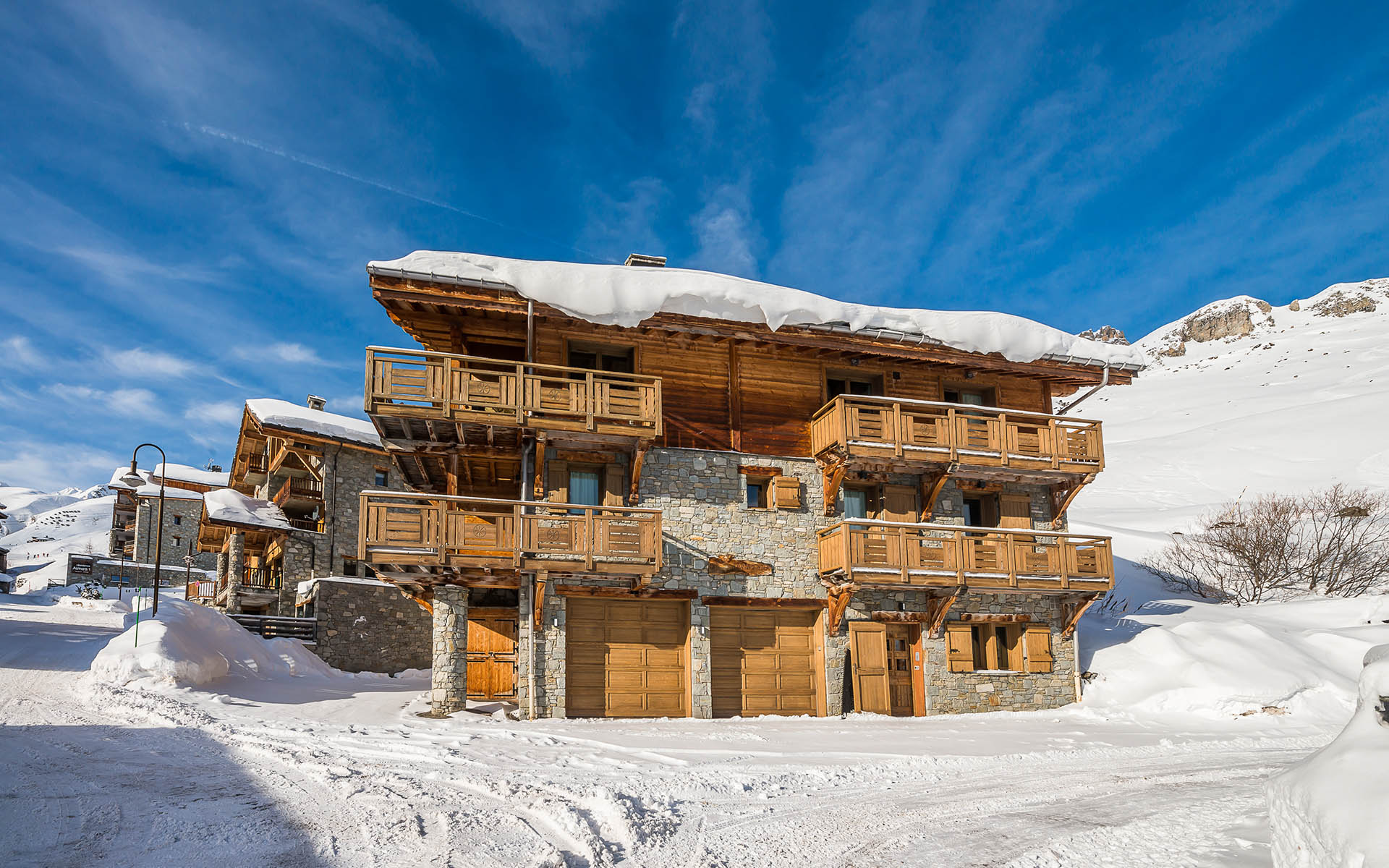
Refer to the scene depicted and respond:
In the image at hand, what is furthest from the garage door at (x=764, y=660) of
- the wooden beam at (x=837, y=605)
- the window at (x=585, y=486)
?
the window at (x=585, y=486)

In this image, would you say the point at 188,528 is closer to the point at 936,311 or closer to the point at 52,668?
the point at 52,668

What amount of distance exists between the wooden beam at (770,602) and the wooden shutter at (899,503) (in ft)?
8.58

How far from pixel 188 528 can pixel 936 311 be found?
157ft

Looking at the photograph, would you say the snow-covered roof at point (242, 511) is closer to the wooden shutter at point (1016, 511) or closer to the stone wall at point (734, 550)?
the stone wall at point (734, 550)

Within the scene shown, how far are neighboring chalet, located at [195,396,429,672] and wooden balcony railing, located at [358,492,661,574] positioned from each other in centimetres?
1118

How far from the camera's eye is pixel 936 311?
70.8 ft

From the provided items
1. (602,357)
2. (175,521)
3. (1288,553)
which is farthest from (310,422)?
(1288,553)

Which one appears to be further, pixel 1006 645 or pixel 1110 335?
pixel 1110 335

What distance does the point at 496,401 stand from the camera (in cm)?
1723

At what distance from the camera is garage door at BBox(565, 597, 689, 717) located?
A: 18000 mm

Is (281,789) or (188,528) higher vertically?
(188,528)

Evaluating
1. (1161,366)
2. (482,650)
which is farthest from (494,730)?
(1161,366)

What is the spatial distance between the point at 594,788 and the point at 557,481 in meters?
9.79

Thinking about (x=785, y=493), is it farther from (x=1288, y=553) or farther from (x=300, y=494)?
(x=300, y=494)
